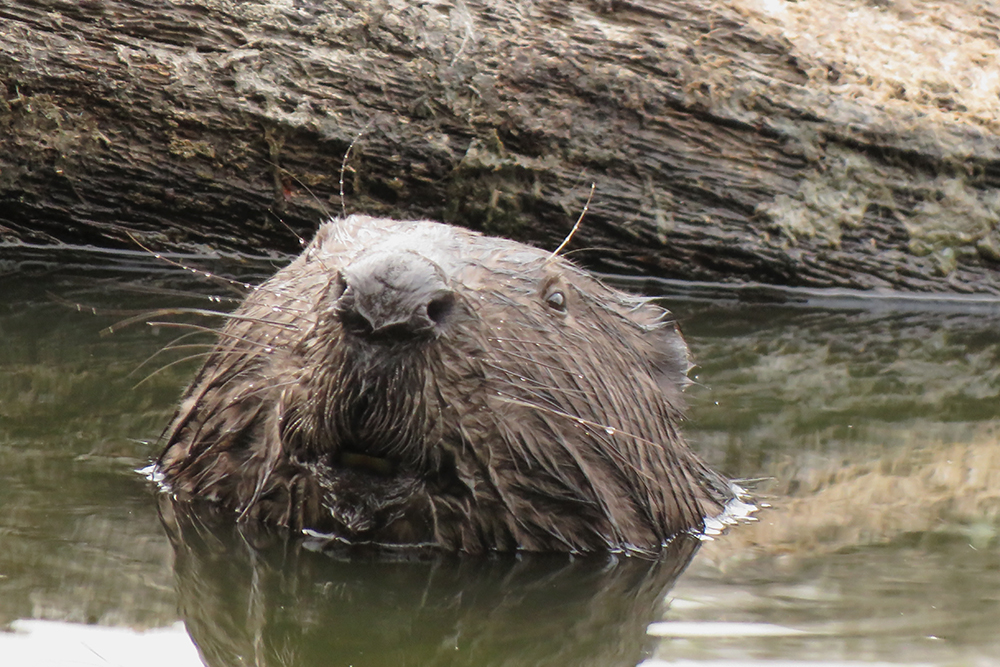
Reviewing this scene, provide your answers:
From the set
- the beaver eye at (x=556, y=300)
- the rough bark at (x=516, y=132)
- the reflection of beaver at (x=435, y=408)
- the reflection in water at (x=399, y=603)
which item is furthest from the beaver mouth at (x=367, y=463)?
the rough bark at (x=516, y=132)

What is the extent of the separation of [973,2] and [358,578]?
6.20 meters

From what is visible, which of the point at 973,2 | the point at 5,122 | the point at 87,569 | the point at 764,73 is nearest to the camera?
the point at 87,569

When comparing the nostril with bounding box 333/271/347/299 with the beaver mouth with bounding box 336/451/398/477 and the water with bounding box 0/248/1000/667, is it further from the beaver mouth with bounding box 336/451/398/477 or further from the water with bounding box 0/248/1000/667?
the water with bounding box 0/248/1000/667

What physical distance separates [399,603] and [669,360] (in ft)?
4.34

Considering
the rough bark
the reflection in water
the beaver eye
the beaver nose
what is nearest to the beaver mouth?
the reflection in water

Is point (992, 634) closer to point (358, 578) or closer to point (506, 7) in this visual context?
point (358, 578)

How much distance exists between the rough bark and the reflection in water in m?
3.27

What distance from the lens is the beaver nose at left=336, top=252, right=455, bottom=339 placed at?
2.53 m

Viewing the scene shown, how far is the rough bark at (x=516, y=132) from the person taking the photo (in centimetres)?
610

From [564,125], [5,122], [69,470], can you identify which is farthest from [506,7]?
[69,470]

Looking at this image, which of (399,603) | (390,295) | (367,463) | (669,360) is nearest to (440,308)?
(390,295)

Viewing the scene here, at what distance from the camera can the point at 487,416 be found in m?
2.89

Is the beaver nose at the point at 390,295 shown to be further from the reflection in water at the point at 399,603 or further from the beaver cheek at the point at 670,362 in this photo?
the beaver cheek at the point at 670,362

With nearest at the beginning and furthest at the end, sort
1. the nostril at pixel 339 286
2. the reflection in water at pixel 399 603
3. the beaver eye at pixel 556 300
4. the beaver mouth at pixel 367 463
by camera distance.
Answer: the reflection in water at pixel 399 603
the nostril at pixel 339 286
the beaver mouth at pixel 367 463
the beaver eye at pixel 556 300
